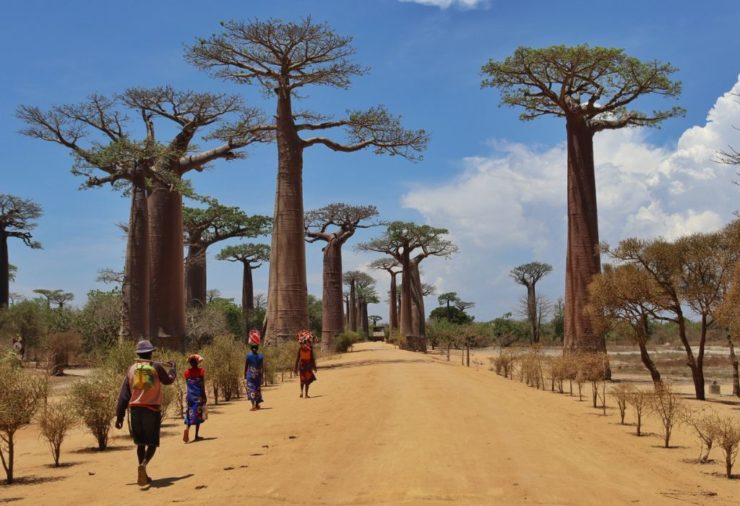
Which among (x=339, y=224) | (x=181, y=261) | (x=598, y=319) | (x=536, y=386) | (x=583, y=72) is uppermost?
(x=583, y=72)

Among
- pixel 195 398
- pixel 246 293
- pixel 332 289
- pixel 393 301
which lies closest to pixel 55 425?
pixel 195 398

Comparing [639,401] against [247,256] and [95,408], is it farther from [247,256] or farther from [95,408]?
[247,256]

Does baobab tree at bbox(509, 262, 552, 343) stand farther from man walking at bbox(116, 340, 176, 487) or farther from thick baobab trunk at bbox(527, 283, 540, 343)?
man walking at bbox(116, 340, 176, 487)

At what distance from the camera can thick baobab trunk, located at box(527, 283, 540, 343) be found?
51669 mm

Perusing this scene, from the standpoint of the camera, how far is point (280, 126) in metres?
21.7

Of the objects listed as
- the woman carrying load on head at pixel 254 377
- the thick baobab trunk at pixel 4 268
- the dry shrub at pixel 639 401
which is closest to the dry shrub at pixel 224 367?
the woman carrying load on head at pixel 254 377

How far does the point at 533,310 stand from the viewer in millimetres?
53344

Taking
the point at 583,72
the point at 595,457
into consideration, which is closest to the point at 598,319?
the point at 583,72

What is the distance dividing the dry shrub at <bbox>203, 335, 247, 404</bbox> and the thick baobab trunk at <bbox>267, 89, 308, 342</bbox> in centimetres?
714

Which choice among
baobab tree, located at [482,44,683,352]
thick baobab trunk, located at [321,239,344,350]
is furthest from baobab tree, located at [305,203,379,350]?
baobab tree, located at [482,44,683,352]

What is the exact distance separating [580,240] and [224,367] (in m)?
11.5

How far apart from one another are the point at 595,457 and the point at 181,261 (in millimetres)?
15927

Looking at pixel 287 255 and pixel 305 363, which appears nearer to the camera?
pixel 305 363

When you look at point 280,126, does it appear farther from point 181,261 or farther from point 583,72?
point 583,72
